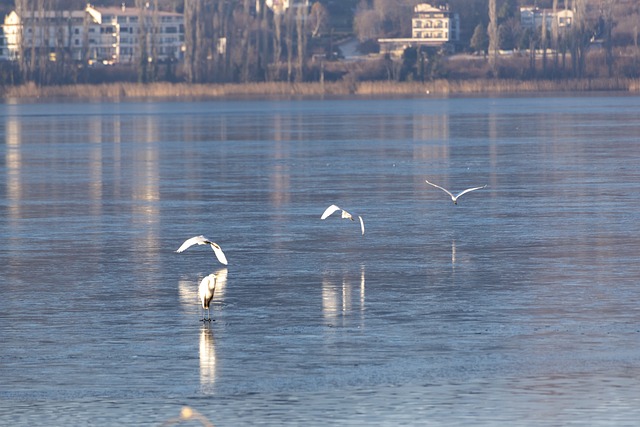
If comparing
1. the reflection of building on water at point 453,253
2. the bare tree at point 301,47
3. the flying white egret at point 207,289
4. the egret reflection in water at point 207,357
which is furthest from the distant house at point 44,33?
the egret reflection in water at point 207,357

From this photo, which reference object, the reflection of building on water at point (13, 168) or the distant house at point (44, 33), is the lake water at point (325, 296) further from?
the distant house at point (44, 33)

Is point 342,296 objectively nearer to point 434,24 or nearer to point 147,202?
point 147,202

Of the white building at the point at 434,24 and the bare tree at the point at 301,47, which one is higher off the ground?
the white building at the point at 434,24

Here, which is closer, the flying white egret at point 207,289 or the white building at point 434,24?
the flying white egret at point 207,289

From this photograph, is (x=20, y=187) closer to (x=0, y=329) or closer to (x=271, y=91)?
(x=0, y=329)

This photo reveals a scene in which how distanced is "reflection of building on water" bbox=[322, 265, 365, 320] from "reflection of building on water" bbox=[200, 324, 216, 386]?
120cm

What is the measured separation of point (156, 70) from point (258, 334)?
107549 mm

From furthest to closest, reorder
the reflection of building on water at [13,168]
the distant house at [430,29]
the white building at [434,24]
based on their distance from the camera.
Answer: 1. the white building at [434,24]
2. the distant house at [430,29]
3. the reflection of building on water at [13,168]

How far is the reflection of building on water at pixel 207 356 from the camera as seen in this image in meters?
10.5

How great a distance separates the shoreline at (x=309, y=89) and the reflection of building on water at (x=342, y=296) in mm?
98912

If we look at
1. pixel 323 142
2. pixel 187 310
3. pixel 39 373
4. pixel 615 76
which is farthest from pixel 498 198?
pixel 615 76

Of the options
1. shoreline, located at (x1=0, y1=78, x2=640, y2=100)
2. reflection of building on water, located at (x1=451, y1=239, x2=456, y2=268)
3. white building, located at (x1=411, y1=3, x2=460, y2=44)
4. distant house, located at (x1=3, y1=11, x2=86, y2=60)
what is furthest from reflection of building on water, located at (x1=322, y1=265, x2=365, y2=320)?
white building, located at (x1=411, y1=3, x2=460, y2=44)

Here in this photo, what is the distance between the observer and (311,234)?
63.8ft

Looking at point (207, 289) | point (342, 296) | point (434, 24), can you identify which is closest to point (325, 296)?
point (342, 296)
